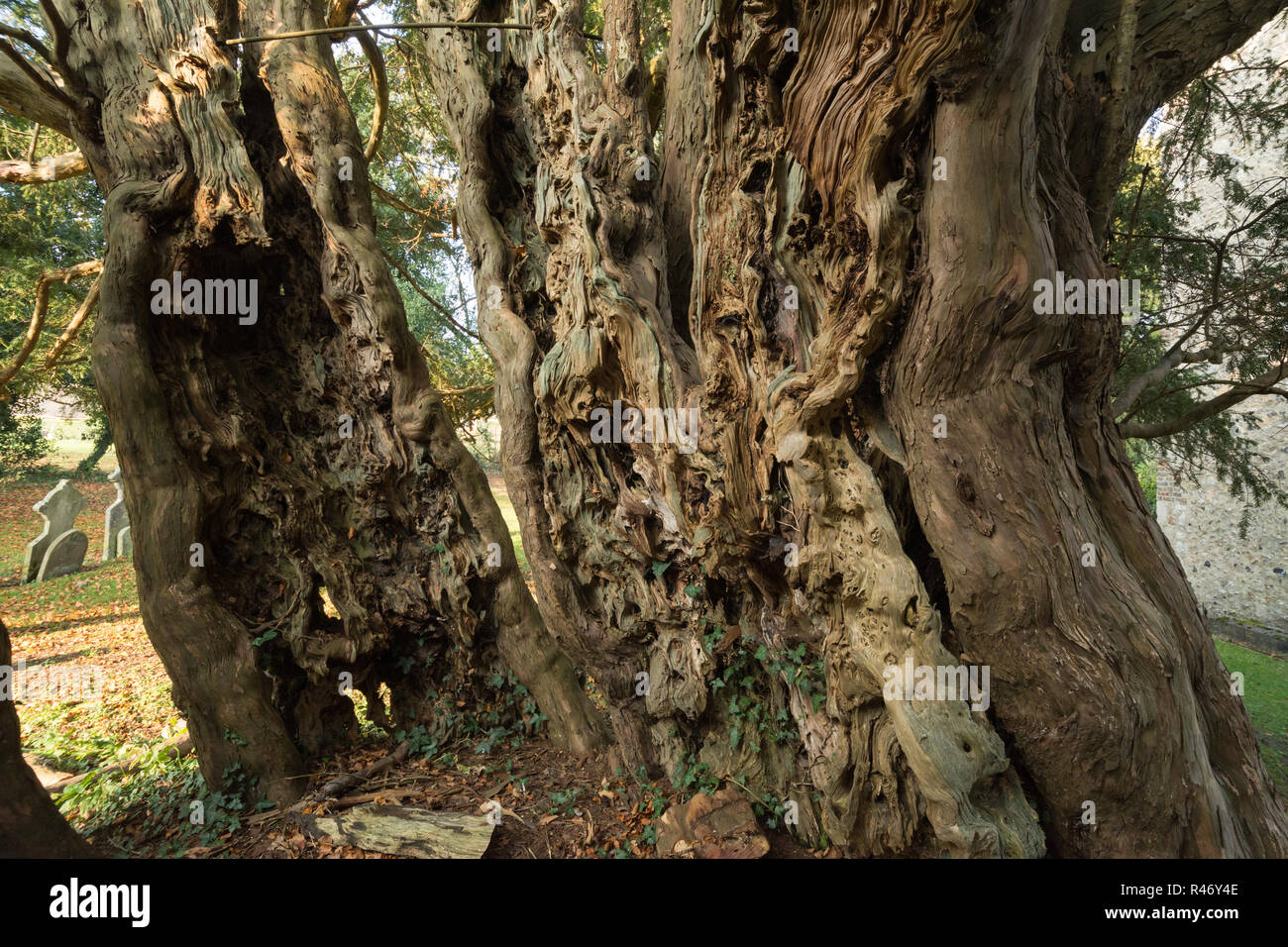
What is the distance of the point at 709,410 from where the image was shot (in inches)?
122

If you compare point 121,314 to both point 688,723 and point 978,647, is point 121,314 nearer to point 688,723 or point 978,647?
point 688,723

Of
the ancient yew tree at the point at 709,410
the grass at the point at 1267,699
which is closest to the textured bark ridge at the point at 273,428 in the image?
the ancient yew tree at the point at 709,410

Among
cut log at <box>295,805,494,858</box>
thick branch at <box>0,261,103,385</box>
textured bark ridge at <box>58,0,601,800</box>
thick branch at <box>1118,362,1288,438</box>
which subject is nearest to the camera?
cut log at <box>295,805,494,858</box>

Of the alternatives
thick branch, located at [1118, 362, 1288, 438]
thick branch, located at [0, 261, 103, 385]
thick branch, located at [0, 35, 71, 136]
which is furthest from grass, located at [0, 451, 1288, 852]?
thick branch, located at [0, 35, 71, 136]

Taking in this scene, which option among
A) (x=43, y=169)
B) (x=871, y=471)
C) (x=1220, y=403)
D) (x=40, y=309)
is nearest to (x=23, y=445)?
(x=40, y=309)

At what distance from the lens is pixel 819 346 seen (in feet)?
8.60

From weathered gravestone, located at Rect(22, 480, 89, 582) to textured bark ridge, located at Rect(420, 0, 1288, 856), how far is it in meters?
9.56

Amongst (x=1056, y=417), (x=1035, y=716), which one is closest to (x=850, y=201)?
(x=1056, y=417)

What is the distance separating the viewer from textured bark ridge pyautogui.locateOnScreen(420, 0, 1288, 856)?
2.24 meters

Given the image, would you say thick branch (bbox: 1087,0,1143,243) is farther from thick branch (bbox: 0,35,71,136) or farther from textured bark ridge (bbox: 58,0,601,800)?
thick branch (bbox: 0,35,71,136)

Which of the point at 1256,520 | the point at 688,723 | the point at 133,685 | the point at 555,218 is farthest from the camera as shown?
the point at 1256,520

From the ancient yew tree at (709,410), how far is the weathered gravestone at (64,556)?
7664 mm

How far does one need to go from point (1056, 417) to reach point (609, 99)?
303 cm

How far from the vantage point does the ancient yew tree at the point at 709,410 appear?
7.47 feet
